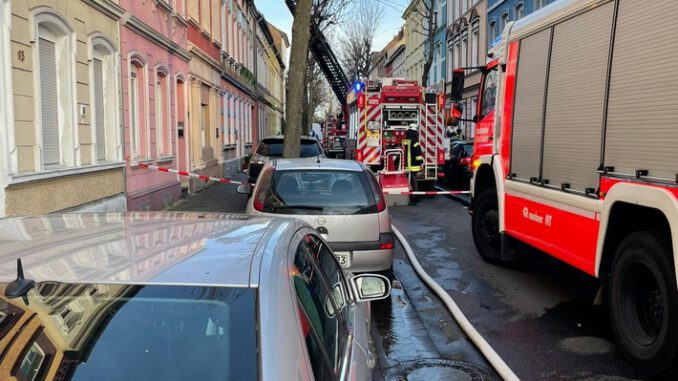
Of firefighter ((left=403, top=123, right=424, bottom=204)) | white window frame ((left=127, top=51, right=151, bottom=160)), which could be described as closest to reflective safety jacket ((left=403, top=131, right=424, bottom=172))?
firefighter ((left=403, top=123, right=424, bottom=204))

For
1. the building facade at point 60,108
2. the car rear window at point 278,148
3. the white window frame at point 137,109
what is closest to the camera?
the building facade at point 60,108

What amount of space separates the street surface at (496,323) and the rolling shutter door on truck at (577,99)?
133 centimetres

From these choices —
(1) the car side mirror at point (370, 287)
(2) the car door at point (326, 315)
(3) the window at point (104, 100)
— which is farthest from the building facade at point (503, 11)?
(2) the car door at point (326, 315)

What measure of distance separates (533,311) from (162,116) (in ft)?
35.9

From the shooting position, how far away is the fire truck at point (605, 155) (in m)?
4.18

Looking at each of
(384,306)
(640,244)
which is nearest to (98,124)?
(384,306)

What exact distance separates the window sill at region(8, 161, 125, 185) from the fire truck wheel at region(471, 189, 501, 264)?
561 cm

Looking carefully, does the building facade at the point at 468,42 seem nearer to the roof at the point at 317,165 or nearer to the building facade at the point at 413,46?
the building facade at the point at 413,46

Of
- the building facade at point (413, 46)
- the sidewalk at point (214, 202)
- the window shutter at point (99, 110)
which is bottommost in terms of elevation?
the sidewalk at point (214, 202)

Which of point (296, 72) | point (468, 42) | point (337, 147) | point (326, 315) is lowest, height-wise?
point (337, 147)

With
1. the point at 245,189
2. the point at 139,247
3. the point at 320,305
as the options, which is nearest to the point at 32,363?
the point at 139,247

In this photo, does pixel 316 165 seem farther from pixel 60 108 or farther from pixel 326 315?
pixel 60 108

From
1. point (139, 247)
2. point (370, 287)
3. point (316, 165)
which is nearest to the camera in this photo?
point (139, 247)

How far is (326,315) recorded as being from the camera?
2451 millimetres
